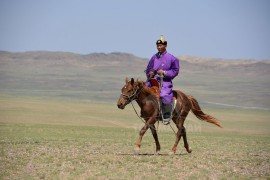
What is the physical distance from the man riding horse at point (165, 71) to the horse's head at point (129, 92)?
620 mm

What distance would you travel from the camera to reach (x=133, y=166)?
41.7 ft

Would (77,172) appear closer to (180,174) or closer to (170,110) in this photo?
(180,174)

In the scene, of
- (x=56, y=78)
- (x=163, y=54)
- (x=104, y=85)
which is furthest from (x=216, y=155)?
(x=56, y=78)

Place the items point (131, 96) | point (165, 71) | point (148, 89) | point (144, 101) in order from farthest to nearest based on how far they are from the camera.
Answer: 1. point (165, 71)
2. point (148, 89)
3. point (144, 101)
4. point (131, 96)

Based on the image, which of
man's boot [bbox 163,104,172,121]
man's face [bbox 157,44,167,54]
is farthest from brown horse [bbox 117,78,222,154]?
man's face [bbox 157,44,167,54]

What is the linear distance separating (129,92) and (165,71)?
113 centimetres

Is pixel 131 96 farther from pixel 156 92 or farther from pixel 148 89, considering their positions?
pixel 156 92

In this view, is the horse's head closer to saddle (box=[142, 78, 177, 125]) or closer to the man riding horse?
saddle (box=[142, 78, 177, 125])

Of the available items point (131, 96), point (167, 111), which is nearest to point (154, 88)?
point (167, 111)

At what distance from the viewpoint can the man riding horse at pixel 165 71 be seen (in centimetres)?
1512

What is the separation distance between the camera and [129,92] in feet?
48.2

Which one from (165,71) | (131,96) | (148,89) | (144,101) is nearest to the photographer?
(131,96)

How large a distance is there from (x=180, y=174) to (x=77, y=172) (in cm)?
195

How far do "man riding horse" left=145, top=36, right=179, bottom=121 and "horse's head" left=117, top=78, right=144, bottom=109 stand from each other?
2.04ft
